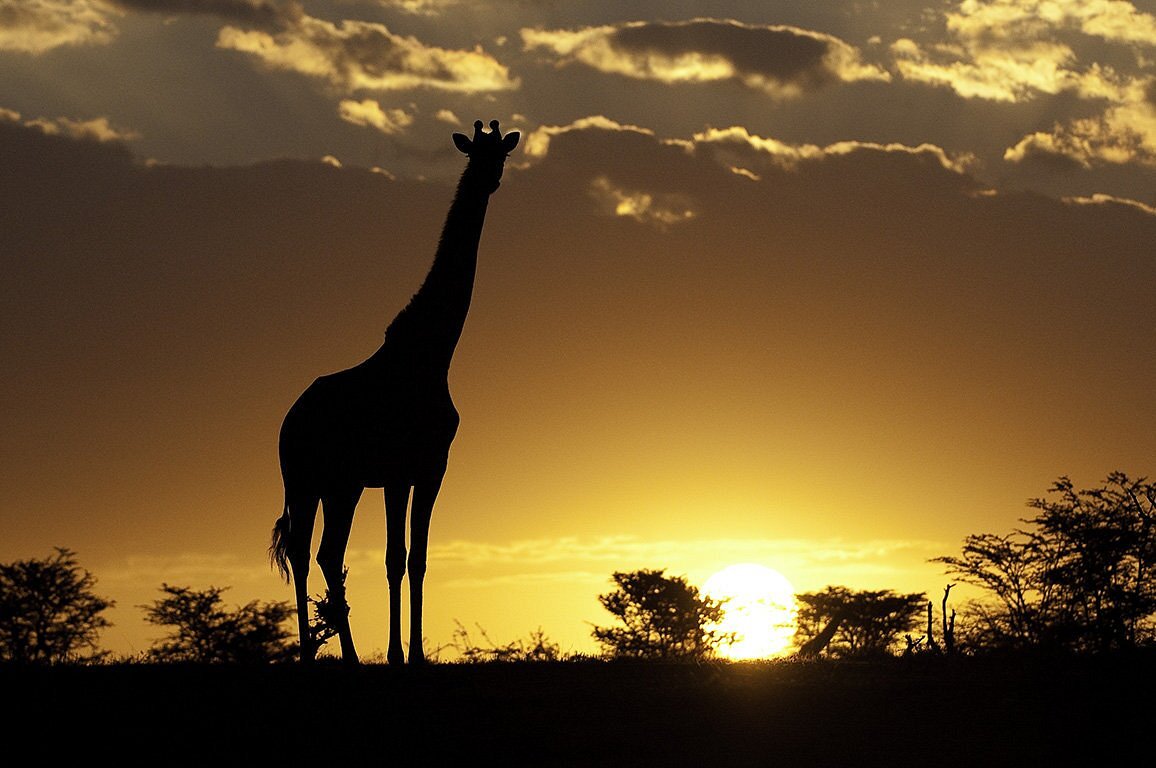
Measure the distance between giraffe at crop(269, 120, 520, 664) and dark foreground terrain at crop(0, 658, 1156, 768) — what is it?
2661 mm

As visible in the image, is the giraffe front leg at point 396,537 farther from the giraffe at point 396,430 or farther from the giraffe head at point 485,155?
the giraffe head at point 485,155

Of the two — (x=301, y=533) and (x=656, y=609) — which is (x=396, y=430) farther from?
(x=656, y=609)

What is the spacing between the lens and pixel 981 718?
42.6ft

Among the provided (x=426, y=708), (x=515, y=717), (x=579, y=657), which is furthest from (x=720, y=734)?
(x=579, y=657)

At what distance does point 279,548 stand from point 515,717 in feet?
26.7

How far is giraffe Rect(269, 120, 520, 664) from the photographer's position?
1784cm

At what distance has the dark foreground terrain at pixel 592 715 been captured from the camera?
11.9 metres

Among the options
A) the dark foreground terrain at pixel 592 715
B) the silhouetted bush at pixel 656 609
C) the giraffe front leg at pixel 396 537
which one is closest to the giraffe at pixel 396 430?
the giraffe front leg at pixel 396 537

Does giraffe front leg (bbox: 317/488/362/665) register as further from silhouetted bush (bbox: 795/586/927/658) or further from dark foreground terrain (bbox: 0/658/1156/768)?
silhouetted bush (bbox: 795/586/927/658)

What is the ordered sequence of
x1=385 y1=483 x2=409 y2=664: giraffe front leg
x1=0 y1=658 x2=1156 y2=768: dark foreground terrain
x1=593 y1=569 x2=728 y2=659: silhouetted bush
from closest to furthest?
1. x1=0 y1=658 x2=1156 y2=768: dark foreground terrain
2. x1=385 y1=483 x2=409 y2=664: giraffe front leg
3. x1=593 y1=569 x2=728 y2=659: silhouetted bush

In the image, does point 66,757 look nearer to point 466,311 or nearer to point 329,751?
point 329,751

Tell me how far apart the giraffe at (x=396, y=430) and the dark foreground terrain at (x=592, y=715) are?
2661 mm

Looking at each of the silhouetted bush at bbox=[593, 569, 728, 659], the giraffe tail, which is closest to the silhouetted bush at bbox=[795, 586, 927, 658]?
the silhouetted bush at bbox=[593, 569, 728, 659]

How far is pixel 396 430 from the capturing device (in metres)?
17.9
